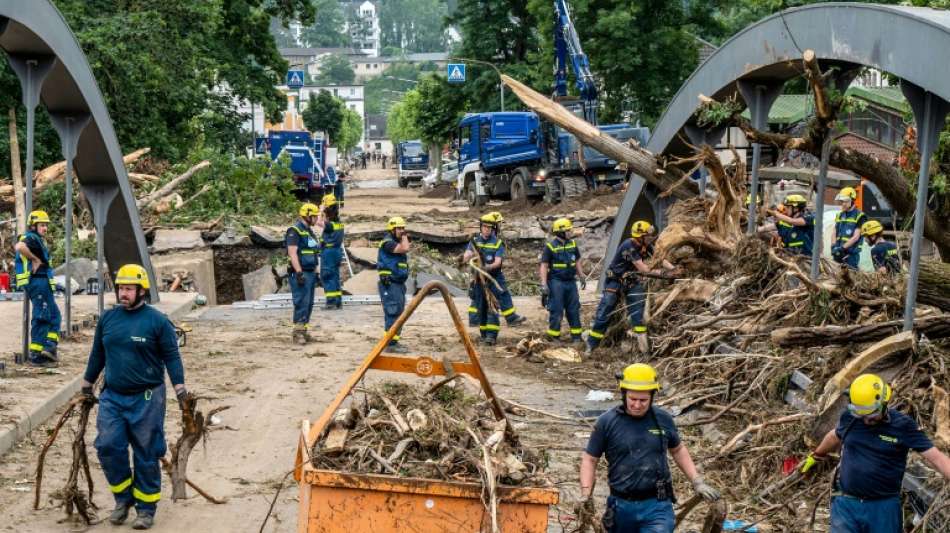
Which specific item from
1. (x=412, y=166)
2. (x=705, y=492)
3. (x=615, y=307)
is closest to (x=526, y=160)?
(x=615, y=307)

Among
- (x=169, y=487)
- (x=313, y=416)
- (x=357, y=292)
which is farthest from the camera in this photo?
(x=357, y=292)

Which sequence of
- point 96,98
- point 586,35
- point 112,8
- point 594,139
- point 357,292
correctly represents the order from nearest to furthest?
point 96,98 → point 594,139 → point 357,292 → point 112,8 → point 586,35

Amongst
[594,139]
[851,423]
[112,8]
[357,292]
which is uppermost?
[112,8]

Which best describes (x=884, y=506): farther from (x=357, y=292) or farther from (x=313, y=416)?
(x=357, y=292)

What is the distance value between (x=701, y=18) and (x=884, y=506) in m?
42.6

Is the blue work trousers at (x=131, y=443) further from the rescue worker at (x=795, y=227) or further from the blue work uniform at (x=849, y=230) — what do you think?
the blue work uniform at (x=849, y=230)

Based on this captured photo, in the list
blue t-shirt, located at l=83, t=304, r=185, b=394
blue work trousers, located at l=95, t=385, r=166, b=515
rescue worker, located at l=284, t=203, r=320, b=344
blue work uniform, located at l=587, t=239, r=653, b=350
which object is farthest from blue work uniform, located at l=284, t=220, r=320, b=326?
blue work trousers, located at l=95, t=385, r=166, b=515

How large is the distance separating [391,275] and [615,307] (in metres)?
2.95

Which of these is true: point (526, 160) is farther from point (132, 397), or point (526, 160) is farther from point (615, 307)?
point (132, 397)

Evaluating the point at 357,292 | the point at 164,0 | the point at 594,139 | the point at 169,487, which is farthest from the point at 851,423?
the point at 164,0

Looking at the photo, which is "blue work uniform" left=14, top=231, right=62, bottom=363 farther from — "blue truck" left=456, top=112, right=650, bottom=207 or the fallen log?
"blue truck" left=456, top=112, right=650, bottom=207

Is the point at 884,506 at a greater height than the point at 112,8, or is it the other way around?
the point at 112,8

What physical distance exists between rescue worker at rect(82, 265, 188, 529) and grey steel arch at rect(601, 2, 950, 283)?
6.14m

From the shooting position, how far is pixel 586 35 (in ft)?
156
